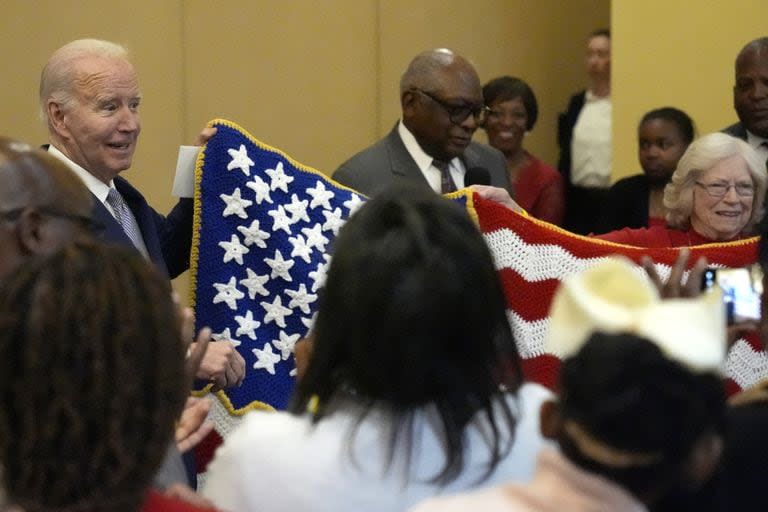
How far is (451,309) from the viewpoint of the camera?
1.75 meters

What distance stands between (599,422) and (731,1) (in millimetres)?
4844

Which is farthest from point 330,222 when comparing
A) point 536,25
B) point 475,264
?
point 536,25

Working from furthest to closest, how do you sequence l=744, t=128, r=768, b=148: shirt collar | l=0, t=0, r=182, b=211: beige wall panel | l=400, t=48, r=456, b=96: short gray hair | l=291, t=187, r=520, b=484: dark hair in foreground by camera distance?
l=0, t=0, r=182, b=211: beige wall panel
l=744, t=128, r=768, b=148: shirt collar
l=400, t=48, r=456, b=96: short gray hair
l=291, t=187, r=520, b=484: dark hair in foreground

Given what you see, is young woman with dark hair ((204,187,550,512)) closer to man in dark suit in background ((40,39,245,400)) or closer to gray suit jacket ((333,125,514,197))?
man in dark suit in background ((40,39,245,400))

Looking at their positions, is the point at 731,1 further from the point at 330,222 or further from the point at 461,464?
the point at 461,464

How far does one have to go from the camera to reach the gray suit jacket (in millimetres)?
4556

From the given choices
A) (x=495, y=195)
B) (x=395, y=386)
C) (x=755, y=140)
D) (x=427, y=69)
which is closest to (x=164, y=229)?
(x=495, y=195)

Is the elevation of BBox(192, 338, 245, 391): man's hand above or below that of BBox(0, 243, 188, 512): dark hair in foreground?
below

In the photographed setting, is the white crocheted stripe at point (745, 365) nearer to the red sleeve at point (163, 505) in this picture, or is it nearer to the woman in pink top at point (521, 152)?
the red sleeve at point (163, 505)

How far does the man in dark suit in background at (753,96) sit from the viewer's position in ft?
16.2

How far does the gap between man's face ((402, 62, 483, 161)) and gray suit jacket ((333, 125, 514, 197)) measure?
8 centimetres

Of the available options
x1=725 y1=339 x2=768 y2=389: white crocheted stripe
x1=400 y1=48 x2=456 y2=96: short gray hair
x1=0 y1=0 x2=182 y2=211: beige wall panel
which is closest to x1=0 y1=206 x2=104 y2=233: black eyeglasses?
x1=725 y1=339 x2=768 y2=389: white crocheted stripe

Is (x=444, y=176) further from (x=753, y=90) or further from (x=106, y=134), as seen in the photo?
(x=106, y=134)

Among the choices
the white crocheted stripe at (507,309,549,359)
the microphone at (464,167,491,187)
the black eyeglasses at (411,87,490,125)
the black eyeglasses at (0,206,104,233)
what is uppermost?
the black eyeglasses at (411,87,490,125)
